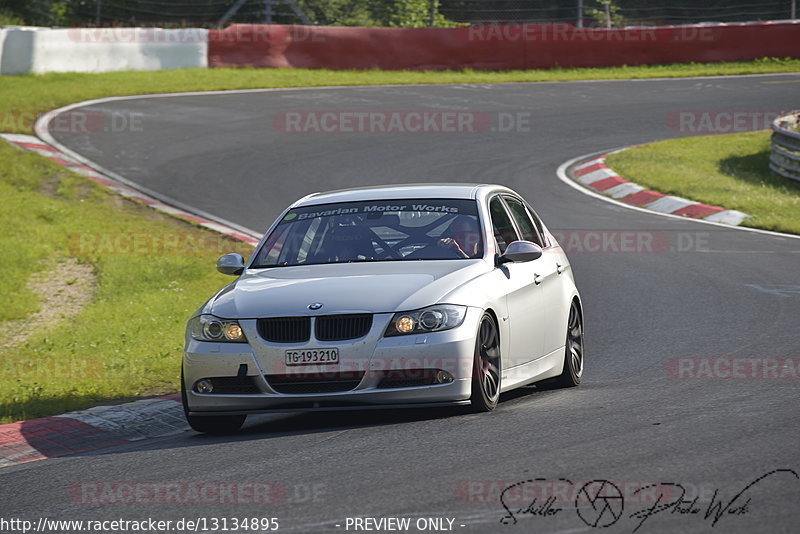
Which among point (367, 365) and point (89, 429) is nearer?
point (367, 365)

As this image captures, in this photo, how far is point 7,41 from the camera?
1102 inches

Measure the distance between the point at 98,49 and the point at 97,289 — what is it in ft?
59.6

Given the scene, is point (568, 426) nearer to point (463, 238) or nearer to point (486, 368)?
point (486, 368)

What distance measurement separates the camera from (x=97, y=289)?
1348 centimetres

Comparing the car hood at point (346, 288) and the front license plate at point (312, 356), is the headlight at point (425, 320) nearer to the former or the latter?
the car hood at point (346, 288)

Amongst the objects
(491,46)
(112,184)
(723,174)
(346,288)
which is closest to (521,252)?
(346,288)

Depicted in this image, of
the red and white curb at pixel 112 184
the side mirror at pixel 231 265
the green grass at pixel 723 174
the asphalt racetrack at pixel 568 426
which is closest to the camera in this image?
the asphalt racetrack at pixel 568 426

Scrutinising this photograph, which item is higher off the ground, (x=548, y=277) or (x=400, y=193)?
(x=400, y=193)

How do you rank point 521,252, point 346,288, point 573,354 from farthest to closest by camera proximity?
point 573,354, point 521,252, point 346,288

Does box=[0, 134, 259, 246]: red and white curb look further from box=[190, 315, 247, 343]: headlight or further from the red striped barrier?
the red striped barrier

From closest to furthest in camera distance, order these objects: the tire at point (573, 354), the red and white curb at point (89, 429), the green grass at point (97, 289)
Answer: the red and white curb at point (89, 429) < the tire at point (573, 354) < the green grass at point (97, 289)

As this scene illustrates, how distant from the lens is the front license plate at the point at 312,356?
7.07m

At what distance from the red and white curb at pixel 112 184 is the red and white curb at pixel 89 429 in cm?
681
